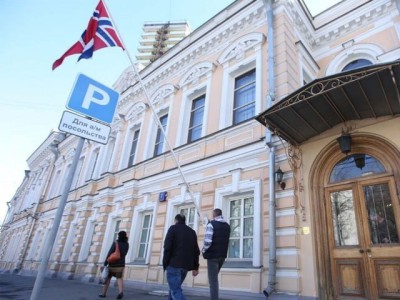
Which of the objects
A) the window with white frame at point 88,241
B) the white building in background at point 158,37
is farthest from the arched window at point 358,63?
the white building in background at point 158,37

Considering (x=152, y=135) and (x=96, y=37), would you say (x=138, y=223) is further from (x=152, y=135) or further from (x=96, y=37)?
(x=96, y=37)

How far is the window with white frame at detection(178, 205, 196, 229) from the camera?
8722mm

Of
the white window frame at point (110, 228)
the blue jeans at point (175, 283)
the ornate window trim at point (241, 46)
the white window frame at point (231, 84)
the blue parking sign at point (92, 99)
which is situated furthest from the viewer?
the white window frame at point (110, 228)

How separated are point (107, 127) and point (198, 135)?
667cm

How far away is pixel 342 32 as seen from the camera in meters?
9.66

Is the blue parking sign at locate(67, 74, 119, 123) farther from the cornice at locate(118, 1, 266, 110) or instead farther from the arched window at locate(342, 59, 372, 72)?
the arched window at locate(342, 59, 372, 72)

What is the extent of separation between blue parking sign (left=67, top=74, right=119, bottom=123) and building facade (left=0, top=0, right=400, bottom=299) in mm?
3562

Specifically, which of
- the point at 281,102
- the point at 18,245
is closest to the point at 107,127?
the point at 281,102

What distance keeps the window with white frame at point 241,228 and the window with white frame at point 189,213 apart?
1375 mm

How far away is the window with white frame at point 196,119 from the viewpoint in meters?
10.5

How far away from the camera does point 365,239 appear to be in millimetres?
5656

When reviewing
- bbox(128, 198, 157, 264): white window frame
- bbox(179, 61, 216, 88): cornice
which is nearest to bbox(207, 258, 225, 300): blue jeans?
bbox(128, 198, 157, 264): white window frame

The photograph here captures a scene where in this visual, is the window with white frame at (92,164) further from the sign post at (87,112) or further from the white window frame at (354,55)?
the sign post at (87,112)

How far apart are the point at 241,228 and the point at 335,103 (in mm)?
3703
